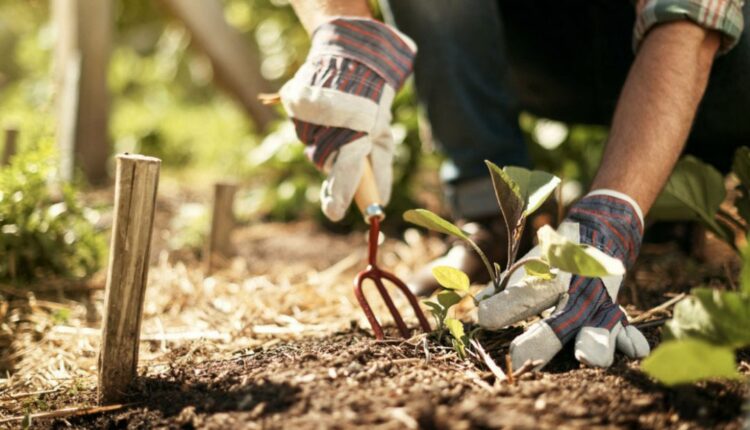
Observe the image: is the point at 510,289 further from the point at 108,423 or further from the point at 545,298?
the point at 108,423

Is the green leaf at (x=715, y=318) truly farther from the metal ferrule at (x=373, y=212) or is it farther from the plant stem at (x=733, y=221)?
the plant stem at (x=733, y=221)

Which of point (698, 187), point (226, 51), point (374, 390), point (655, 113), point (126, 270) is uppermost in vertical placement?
point (226, 51)

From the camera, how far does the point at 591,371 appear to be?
0.99 meters

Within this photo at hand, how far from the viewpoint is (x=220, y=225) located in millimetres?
2125

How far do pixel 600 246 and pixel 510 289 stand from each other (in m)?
0.17

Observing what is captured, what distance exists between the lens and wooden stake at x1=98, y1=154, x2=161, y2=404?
39.4 inches

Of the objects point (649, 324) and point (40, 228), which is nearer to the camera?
point (649, 324)

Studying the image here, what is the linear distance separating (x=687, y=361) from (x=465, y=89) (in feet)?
3.58

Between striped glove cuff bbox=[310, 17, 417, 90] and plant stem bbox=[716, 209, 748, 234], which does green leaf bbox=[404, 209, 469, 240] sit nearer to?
striped glove cuff bbox=[310, 17, 417, 90]

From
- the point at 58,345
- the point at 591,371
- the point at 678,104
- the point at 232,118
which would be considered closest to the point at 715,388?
the point at 591,371

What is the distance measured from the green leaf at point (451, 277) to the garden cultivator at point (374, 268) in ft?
0.49

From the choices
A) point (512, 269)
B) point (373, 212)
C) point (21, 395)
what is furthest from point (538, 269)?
point (21, 395)

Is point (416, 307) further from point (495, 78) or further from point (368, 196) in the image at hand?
point (495, 78)

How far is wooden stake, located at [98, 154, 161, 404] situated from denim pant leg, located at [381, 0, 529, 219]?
0.92 metres
